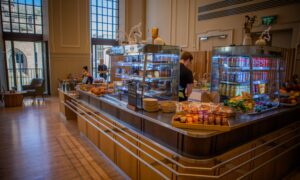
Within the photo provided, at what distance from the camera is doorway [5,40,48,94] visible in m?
9.30

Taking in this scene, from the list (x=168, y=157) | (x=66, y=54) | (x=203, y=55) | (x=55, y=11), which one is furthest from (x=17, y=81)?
(x=168, y=157)

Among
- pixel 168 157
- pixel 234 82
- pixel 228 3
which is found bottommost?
pixel 168 157

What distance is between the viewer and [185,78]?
3633 mm

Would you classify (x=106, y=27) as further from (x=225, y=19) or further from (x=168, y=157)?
(x=168, y=157)

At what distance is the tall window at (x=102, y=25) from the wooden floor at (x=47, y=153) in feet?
19.9

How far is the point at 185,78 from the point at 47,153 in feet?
9.16

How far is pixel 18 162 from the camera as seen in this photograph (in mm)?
3371

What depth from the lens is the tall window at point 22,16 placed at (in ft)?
29.8

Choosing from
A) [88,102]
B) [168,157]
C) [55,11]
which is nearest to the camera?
[168,157]

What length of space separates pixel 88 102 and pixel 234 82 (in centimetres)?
281

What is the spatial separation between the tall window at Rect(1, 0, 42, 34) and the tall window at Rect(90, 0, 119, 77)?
2547mm

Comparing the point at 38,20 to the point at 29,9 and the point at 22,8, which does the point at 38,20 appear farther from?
the point at 22,8

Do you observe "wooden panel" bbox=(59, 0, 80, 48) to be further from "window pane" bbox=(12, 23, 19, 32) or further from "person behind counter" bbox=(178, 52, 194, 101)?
"person behind counter" bbox=(178, 52, 194, 101)

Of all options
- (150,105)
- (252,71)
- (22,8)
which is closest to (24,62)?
(22,8)
